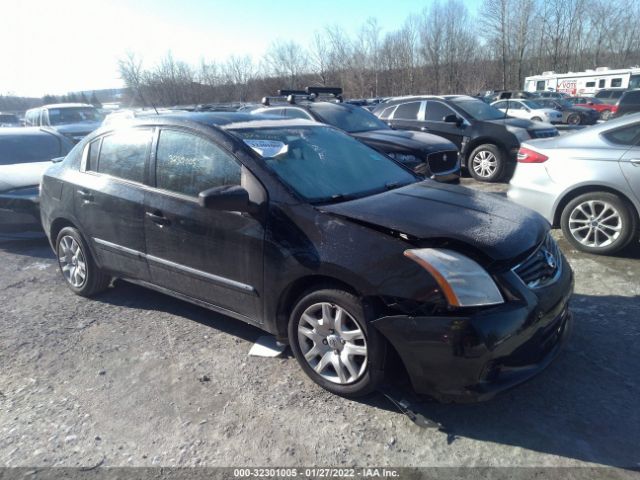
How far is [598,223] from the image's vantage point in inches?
199

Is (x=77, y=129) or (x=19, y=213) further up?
(x=77, y=129)

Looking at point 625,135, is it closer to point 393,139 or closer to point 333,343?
point 393,139

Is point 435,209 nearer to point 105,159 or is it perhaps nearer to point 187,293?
point 187,293

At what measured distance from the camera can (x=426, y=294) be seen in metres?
2.49

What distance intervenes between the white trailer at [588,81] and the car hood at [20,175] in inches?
1386

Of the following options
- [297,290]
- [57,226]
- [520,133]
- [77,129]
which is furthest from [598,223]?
[77,129]

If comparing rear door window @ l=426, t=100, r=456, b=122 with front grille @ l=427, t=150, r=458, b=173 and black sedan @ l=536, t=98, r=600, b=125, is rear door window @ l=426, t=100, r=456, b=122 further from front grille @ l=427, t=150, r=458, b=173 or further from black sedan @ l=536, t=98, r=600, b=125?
black sedan @ l=536, t=98, r=600, b=125

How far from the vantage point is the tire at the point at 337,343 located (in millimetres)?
2693

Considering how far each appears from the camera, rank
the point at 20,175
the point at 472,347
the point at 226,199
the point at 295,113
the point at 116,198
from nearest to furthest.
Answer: the point at 472,347 < the point at 226,199 < the point at 116,198 < the point at 20,175 < the point at 295,113

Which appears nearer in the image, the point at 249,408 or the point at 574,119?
the point at 249,408

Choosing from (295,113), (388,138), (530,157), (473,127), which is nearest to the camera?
(530,157)

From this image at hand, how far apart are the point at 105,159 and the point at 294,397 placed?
2.75m

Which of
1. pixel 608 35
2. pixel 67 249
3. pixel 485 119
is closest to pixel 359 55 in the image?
pixel 608 35

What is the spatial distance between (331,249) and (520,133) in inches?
309
